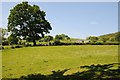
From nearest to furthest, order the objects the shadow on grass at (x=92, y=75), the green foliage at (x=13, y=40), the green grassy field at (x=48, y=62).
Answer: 1. the shadow on grass at (x=92, y=75)
2. the green grassy field at (x=48, y=62)
3. the green foliage at (x=13, y=40)

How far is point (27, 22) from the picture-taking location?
73.6 m

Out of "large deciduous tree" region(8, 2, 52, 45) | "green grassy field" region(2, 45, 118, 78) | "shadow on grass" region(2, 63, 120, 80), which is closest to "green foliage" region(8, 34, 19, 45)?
"large deciduous tree" region(8, 2, 52, 45)

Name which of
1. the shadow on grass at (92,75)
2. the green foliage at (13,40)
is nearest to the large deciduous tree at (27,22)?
the green foliage at (13,40)

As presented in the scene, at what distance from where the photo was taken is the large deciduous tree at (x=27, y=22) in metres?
72.9

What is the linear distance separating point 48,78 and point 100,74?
4230 mm

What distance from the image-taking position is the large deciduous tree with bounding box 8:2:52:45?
72938 millimetres

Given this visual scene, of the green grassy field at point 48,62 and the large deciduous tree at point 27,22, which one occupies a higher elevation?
the large deciduous tree at point 27,22

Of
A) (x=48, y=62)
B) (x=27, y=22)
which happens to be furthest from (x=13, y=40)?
(x=48, y=62)

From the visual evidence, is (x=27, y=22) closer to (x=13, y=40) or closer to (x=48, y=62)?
(x=13, y=40)

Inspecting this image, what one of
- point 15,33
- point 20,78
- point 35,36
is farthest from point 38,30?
point 20,78

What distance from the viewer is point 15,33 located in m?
73.8

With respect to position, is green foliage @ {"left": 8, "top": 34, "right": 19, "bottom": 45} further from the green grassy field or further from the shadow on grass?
the shadow on grass

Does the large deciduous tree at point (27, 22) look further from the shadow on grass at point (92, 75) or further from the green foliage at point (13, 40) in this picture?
the shadow on grass at point (92, 75)

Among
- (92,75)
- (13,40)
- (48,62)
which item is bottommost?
(92,75)
